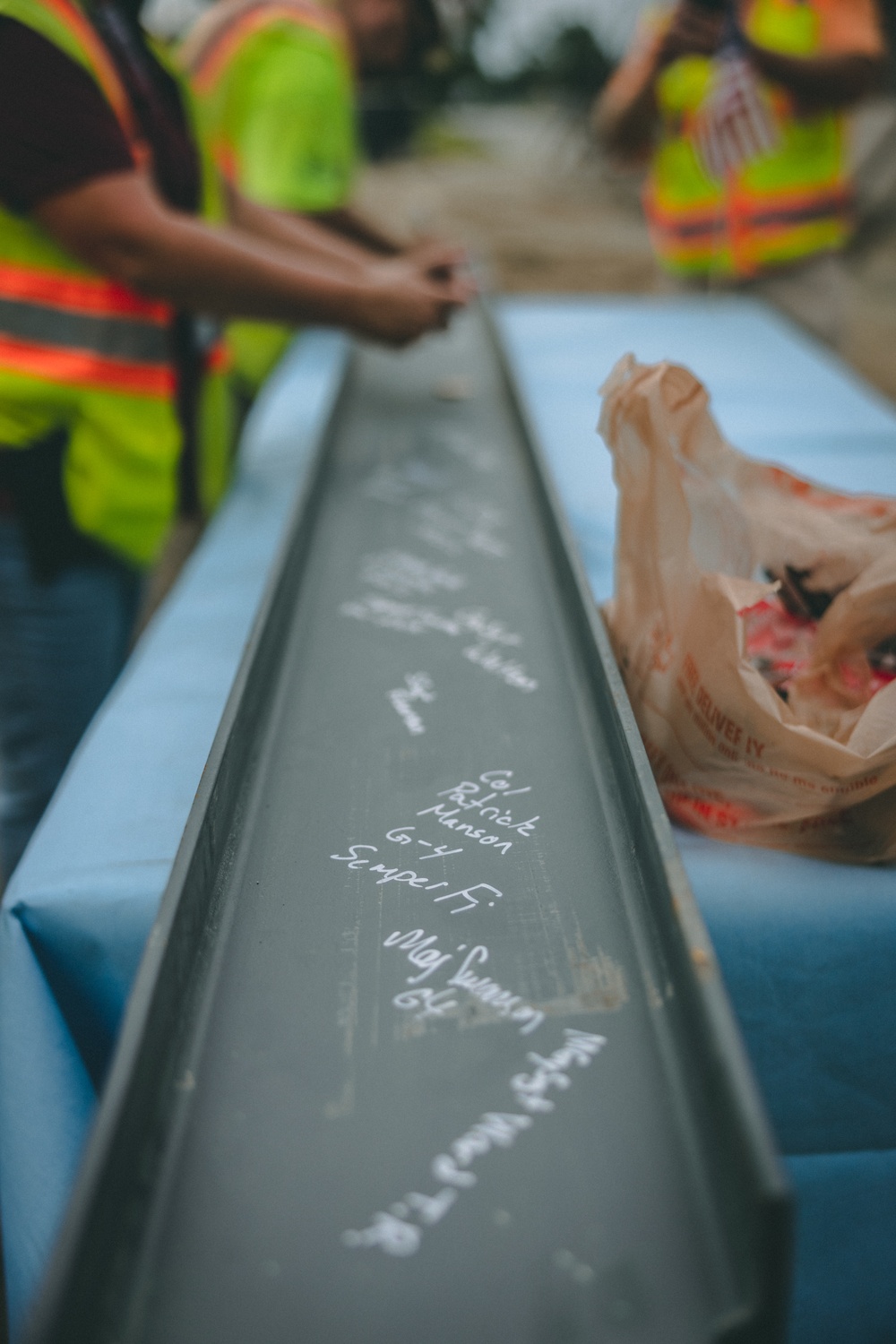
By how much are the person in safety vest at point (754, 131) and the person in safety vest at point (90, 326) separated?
1109 mm

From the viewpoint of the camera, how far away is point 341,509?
1.51 m

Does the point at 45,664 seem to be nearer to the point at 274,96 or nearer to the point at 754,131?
the point at 274,96

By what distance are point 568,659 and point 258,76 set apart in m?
1.49

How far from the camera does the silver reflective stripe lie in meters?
1.20

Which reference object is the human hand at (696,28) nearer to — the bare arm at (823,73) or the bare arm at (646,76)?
the bare arm at (646,76)

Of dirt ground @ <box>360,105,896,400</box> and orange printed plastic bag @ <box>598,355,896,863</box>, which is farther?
dirt ground @ <box>360,105,896,400</box>

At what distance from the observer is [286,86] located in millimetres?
1847

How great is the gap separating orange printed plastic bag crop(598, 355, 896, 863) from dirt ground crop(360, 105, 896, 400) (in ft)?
8.53

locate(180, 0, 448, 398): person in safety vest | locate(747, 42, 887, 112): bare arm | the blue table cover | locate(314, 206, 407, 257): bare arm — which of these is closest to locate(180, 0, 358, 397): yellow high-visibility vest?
locate(180, 0, 448, 398): person in safety vest

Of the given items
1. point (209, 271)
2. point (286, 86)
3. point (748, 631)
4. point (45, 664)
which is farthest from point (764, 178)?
point (45, 664)

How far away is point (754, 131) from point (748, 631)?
1554 millimetres

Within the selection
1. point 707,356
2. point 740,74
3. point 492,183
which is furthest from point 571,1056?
point 492,183
